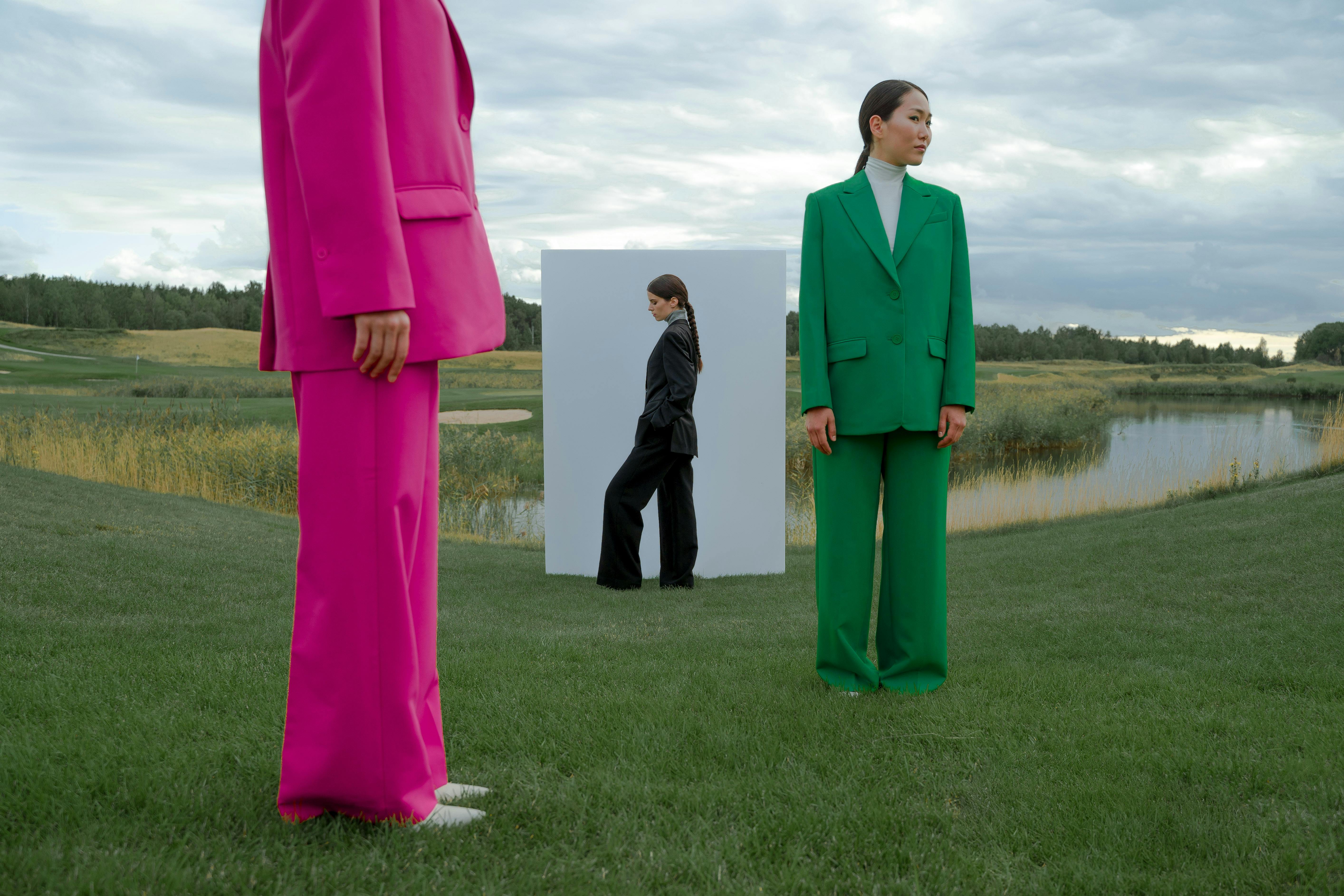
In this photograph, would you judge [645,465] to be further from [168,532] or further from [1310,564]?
[1310,564]

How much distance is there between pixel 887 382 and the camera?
2883 mm

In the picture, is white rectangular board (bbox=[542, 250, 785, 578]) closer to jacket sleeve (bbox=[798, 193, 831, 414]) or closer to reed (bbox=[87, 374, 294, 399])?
jacket sleeve (bbox=[798, 193, 831, 414])

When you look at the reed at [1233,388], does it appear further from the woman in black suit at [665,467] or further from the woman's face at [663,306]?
the woman's face at [663,306]

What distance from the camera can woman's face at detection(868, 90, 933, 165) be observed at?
2.94 m

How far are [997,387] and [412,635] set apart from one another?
83.8ft

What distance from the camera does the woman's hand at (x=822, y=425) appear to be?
2.94 metres

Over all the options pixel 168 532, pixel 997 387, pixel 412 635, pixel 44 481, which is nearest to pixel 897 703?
pixel 412 635

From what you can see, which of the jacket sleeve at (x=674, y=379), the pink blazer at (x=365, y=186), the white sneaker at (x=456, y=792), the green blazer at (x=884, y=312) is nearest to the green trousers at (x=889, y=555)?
the green blazer at (x=884, y=312)

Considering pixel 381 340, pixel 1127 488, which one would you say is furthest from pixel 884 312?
pixel 1127 488

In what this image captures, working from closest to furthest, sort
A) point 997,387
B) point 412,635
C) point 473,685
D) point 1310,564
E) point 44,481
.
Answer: point 412,635 < point 473,685 < point 1310,564 < point 44,481 < point 997,387

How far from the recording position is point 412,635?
1.75 m

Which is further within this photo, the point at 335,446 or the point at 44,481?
the point at 44,481

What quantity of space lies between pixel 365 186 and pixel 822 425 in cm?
173

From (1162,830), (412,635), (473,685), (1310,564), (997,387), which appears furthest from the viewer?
(997,387)
